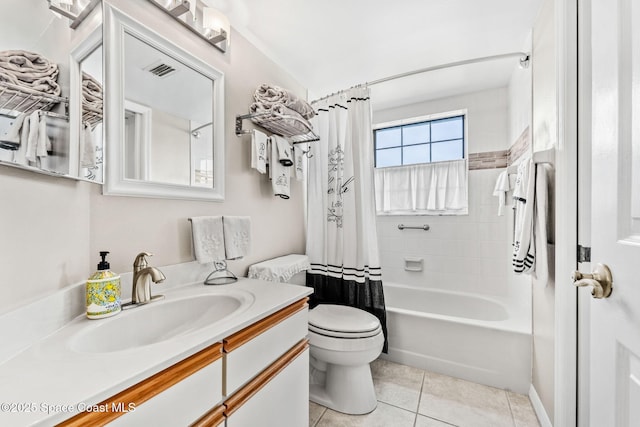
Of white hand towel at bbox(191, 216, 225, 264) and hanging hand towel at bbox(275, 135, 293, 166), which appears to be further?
hanging hand towel at bbox(275, 135, 293, 166)

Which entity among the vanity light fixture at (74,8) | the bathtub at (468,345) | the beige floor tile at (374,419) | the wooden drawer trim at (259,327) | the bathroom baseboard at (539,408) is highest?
the vanity light fixture at (74,8)

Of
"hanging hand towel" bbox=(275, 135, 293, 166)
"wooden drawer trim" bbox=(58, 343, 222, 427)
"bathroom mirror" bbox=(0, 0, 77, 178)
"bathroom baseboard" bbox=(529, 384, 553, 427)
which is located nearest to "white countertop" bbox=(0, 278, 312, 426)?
"wooden drawer trim" bbox=(58, 343, 222, 427)

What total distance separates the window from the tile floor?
1.96m

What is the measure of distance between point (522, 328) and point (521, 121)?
1447 mm

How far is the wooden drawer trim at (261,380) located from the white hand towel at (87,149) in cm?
89

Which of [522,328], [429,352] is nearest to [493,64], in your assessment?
[522,328]

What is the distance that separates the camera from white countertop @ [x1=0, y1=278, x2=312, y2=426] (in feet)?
1.45

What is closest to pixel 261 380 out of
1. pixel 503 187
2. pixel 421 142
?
pixel 503 187

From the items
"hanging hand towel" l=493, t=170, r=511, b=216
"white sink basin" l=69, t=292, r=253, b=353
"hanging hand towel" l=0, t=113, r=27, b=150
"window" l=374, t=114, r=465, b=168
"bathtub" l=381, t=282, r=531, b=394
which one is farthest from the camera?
"window" l=374, t=114, r=465, b=168

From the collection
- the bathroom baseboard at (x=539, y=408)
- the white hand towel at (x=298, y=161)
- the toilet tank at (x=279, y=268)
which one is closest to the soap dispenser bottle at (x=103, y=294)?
the toilet tank at (x=279, y=268)

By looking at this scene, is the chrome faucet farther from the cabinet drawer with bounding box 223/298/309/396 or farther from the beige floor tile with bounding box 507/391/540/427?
the beige floor tile with bounding box 507/391/540/427

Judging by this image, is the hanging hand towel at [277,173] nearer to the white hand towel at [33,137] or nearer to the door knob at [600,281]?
the white hand towel at [33,137]

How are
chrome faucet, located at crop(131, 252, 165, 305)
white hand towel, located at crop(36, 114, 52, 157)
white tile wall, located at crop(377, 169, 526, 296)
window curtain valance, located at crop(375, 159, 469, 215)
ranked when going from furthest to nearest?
window curtain valance, located at crop(375, 159, 469, 215)
white tile wall, located at crop(377, 169, 526, 296)
chrome faucet, located at crop(131, 252, 165, 305)
white hand towel, located at crop(36, 114, 52, 157)

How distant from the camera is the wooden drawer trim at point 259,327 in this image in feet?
2.64
